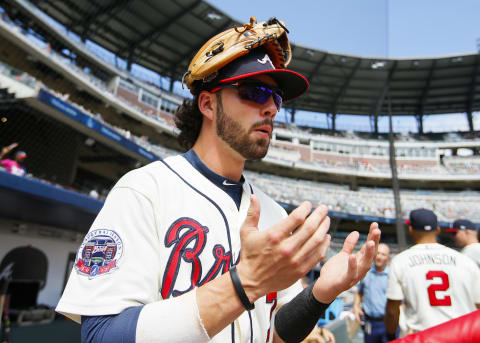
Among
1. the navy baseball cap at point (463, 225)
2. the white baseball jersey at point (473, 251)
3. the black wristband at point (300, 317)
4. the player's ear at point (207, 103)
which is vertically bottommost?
the black wristband at point (300, 317)

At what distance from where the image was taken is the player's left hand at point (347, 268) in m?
1.03

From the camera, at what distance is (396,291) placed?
3146mm

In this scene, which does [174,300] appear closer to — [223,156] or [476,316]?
[223,156]

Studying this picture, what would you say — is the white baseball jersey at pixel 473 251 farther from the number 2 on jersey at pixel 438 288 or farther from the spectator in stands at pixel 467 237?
the number 2 on jersey at pixel 438 288

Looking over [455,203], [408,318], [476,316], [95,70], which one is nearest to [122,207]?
[476,316]

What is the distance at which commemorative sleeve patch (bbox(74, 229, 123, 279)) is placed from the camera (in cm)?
87

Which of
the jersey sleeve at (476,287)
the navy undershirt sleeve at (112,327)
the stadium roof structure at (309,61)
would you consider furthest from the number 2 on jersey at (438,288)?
the stadium roof structure at (309,61)

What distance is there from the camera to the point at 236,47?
128cm

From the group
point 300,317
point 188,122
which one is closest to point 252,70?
point 188,122

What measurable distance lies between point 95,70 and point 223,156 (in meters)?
27.1

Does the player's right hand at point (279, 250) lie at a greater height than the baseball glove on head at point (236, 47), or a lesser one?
lesser

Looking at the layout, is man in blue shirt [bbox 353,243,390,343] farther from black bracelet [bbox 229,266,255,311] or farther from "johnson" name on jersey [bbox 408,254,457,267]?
black bracelet [bbox 229,266,255,311]

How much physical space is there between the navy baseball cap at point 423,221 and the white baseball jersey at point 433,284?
18 cm

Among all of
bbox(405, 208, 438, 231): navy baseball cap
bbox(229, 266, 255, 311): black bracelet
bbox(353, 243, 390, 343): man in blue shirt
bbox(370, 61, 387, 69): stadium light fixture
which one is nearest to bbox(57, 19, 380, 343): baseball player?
bbox(229, 266, 255, 311): black bracelet
